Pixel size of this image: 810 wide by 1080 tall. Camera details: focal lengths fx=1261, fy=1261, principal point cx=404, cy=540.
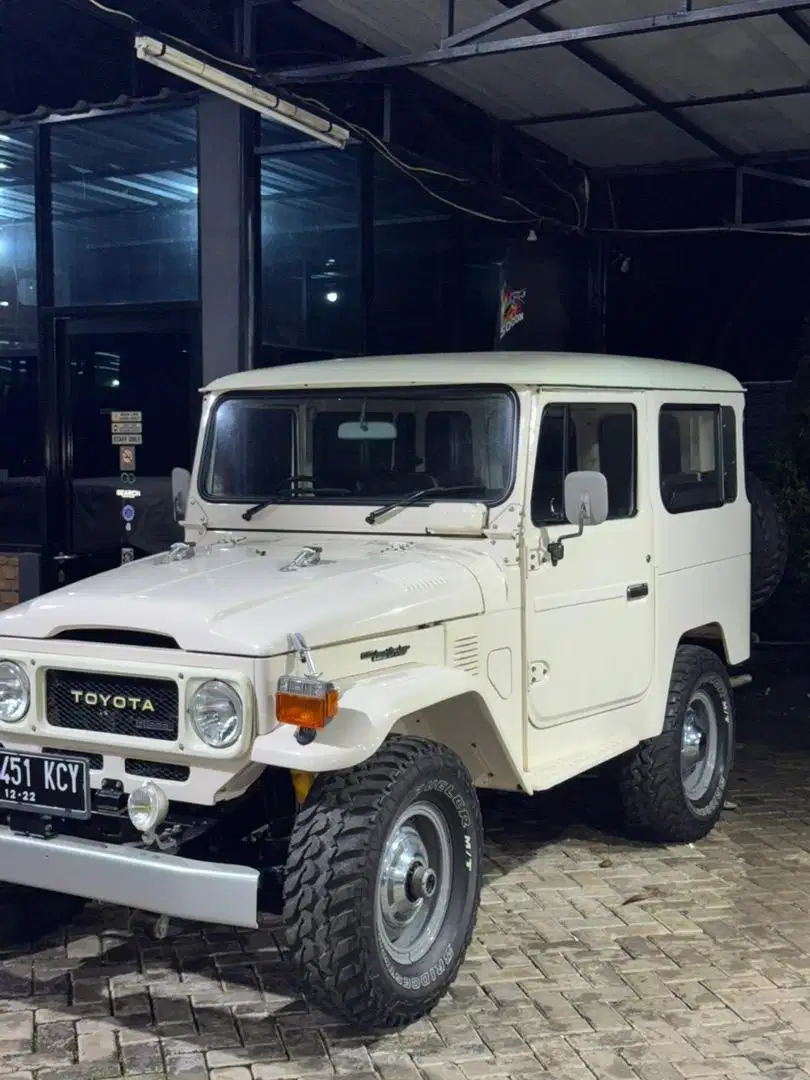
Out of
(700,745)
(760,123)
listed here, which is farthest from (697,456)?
(760,123)

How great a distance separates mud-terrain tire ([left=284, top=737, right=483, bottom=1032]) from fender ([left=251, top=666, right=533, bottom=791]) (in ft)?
0.57

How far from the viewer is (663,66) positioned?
8.24m

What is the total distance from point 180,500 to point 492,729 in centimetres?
189

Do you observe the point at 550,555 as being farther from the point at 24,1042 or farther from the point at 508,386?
the point at 24,1042

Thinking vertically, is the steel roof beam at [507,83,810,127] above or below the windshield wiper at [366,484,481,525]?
above

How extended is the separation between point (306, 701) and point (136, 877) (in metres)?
0.75

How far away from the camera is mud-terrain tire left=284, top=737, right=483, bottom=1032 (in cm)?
382

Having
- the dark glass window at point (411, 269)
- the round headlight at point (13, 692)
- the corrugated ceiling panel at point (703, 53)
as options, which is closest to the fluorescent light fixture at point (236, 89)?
the corrugated ceiling panel at point (703, 53)

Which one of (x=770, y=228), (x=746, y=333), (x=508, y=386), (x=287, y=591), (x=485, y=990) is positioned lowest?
(x=485, y=990)

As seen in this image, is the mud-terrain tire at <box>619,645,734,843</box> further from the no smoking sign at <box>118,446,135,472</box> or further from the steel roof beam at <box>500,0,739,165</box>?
the no smoking sign at <box>118,446,135,472</box>

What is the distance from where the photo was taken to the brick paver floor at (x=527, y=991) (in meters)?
3.95

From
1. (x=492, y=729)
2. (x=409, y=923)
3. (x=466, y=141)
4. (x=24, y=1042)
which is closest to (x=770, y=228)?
(x=466, y=141)

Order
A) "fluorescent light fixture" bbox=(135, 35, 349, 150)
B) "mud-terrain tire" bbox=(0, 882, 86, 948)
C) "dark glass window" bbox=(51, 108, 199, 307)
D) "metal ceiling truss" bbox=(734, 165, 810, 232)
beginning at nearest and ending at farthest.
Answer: "mud-terrain tire" bbox=(0, 882, 86, 948) < "fluorescent light fixture" bbox=(135, 35, 349, 150) < "dark glass window" bbox=(51, 108, 199, 307) < "metal ceiling truss" bbox=(734, 165, 810, 232)

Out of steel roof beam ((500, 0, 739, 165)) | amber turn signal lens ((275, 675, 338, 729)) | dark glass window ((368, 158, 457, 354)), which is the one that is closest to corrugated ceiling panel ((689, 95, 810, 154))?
steel roof beam ((500, 0, 739, 165))
